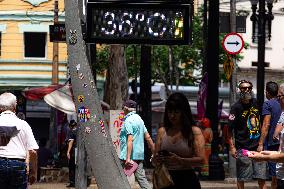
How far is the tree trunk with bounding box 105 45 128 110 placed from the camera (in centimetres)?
2402

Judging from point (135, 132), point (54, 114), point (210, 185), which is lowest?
point (54, 114)

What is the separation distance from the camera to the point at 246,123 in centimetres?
1525

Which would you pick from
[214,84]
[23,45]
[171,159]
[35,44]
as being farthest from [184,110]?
[35,44]

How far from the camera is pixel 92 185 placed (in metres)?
23.2

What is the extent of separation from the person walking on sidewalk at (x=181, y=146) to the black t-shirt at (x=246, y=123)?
507 centimetres

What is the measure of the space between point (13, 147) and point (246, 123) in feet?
14.9

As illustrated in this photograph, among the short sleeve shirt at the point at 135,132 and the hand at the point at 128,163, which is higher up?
the short sleeve shirt at the point at 135,132

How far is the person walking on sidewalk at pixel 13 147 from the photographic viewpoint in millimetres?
11766

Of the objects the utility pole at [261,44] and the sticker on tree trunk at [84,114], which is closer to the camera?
the sticker on tree trunk at [84,114]

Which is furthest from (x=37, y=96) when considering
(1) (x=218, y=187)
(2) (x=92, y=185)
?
(1) (x=218, y=187)

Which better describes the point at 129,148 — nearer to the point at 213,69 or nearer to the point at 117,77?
the point at 117,77

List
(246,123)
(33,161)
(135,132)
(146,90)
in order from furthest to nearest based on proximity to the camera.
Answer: (146,90) < (135,132) < (246,123) < (33,161)

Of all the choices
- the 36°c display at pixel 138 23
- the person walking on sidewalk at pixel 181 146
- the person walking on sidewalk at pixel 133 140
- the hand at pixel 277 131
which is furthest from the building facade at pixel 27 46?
the person walking on sidewalk at pixel 181 146

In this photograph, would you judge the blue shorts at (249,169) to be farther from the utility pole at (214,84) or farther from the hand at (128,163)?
the utility pole at (214,84)
